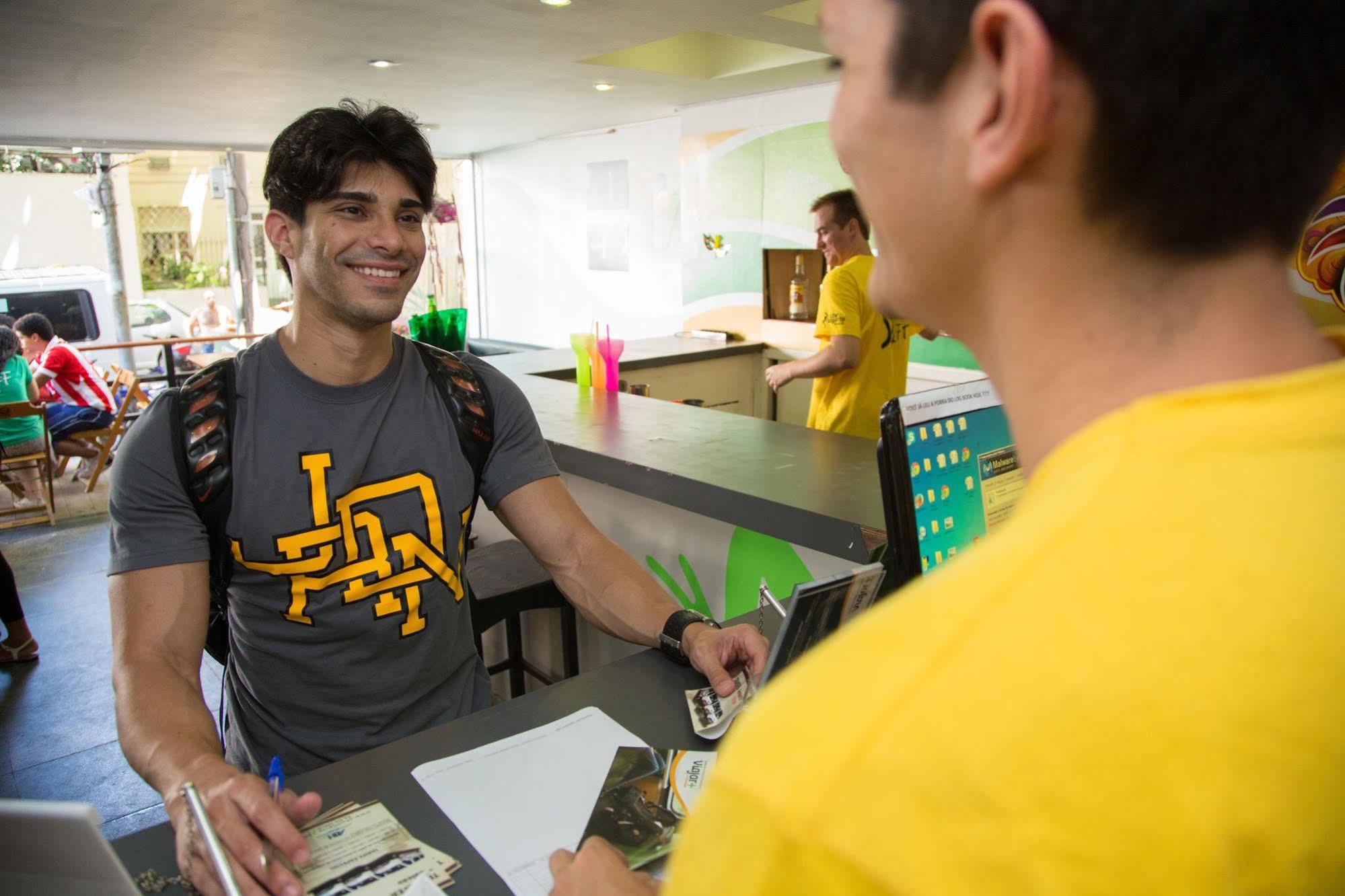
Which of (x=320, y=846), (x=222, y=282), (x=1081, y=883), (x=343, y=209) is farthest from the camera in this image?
(x=222, y=282)

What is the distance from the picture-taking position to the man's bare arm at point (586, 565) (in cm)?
147

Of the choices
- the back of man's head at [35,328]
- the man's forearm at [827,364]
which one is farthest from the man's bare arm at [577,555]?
the back of man's head at [35,328]

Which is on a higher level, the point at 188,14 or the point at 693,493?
the point at 188,14

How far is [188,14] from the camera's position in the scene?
3906mm

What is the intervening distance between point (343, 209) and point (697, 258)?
17.6 feet

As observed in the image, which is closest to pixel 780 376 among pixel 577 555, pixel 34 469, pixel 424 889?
pixel 577 555

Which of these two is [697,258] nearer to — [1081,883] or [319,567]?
[319,567]

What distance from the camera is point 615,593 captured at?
5.01 ft

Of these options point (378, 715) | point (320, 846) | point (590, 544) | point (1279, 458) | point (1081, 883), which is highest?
point (1279, 458)

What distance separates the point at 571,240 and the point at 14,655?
618 centimetres

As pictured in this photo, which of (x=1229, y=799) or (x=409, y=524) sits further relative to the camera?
(x=409, y=524)

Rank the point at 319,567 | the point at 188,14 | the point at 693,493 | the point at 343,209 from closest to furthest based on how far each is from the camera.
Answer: the point at 319,567 → the point at 343,209 → the point at 693,493 → the point at 188,14

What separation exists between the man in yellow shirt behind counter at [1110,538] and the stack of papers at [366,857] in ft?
2.08

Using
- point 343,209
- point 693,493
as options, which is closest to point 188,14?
point 343,209
